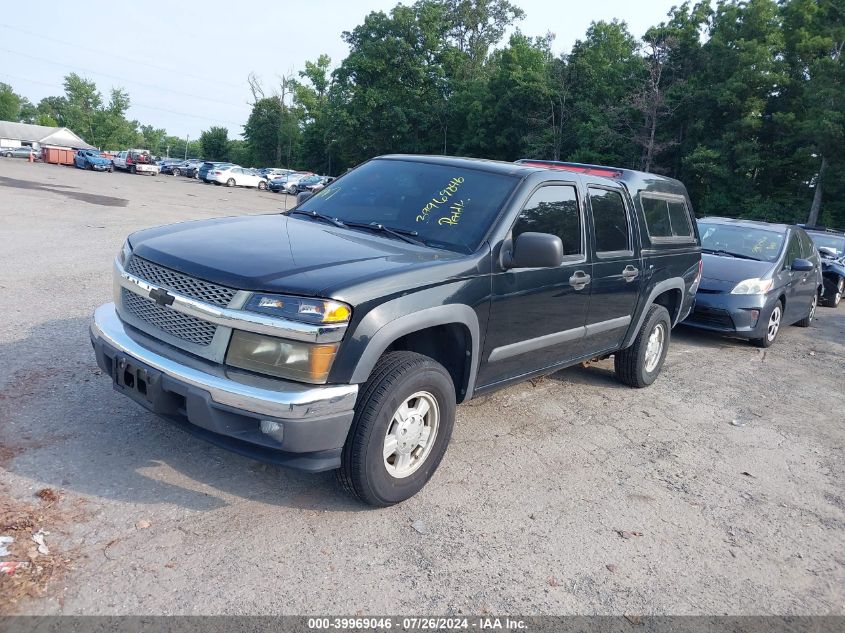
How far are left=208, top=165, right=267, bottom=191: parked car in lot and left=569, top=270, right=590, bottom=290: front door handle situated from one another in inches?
1673

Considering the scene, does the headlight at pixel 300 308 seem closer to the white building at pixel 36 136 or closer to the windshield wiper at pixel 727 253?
the windshield wiper at pixel 727 253

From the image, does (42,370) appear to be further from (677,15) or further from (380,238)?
(677,15)

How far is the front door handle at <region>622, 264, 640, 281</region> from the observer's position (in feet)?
17.5

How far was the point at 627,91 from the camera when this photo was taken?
141ft

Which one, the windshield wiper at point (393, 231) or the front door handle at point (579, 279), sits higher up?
the windshield wiper at point (393, 231)

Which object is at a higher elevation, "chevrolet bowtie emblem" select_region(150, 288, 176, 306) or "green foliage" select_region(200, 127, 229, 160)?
"green foliage" select_region(200, 127, 229, 160)

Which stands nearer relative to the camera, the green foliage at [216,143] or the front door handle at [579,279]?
the front door handle at [579,279]

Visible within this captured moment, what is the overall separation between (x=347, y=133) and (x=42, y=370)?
5790 centimetres

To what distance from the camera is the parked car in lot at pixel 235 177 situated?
43875mm

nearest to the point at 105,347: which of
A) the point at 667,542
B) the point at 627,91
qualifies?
the point at 667,542

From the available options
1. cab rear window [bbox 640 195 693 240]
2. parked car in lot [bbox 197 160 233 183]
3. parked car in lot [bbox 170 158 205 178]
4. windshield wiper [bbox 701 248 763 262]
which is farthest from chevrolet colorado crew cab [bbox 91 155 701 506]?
parked car in lot [bbox 170 158 205 178]

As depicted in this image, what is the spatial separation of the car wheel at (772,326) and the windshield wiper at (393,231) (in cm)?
643

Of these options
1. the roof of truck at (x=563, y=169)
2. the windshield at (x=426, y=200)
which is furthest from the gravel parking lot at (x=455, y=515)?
the roof of truck at (x=563, y=169)

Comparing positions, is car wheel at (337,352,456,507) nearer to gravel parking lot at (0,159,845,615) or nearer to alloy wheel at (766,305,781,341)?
gravel parking lot at (0,159,845,615)
